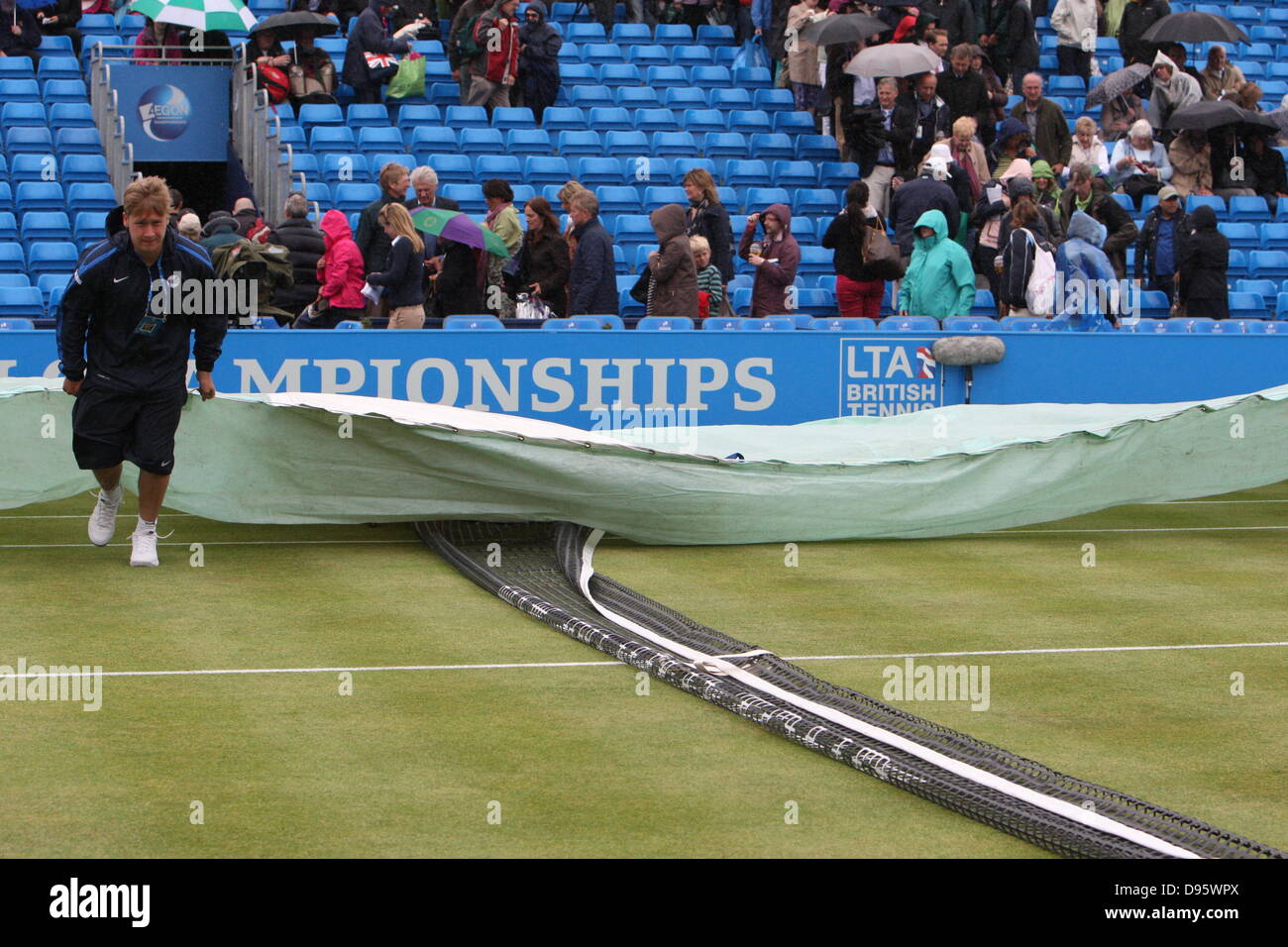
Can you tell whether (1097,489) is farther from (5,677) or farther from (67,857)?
(67,857)

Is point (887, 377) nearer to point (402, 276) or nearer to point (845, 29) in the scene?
point (402, 276)

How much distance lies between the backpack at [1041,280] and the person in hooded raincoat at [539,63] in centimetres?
664

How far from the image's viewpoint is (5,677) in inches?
290

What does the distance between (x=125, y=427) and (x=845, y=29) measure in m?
13.1

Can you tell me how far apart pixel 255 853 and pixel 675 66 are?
18773 mm

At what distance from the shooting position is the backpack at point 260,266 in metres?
14.7

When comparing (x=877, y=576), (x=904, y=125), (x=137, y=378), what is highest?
(x=904, y=125)

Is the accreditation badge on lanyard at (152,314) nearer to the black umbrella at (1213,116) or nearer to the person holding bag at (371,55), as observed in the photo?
the person holding bag at (371,55)

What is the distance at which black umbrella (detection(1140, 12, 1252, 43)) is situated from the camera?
2275 cm

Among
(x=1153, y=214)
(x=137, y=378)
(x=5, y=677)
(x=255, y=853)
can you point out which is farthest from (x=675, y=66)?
(x=255, y=853)

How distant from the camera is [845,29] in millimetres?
20859

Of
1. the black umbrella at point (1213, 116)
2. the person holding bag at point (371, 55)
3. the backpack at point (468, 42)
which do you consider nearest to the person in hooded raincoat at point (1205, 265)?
the black umbrella at point (1213, 116)

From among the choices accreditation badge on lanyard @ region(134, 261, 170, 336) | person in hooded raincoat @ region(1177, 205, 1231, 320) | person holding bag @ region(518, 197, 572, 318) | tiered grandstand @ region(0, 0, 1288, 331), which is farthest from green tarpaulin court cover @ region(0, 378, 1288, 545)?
person in hooded raincoat @ region(1177, 205, 1231, 320)
